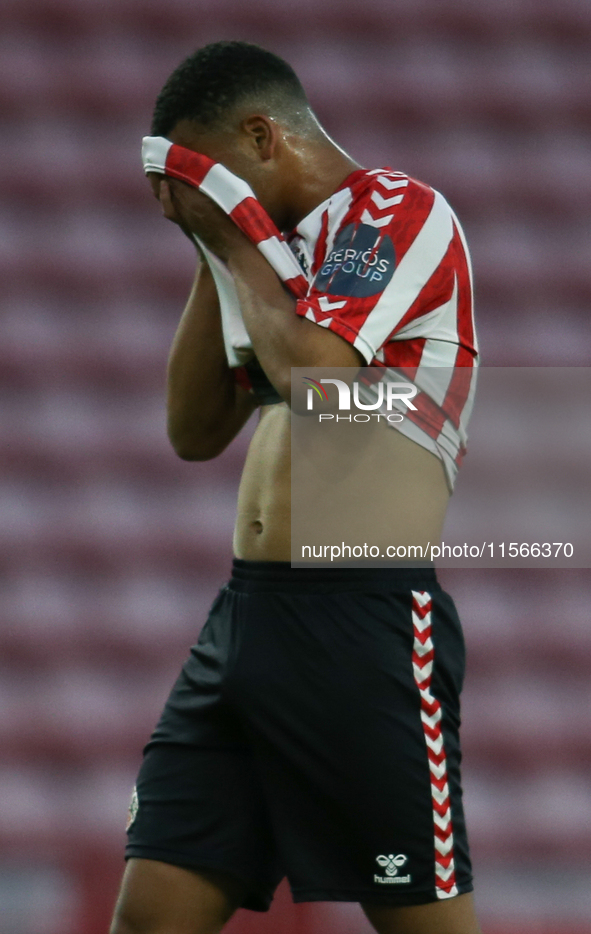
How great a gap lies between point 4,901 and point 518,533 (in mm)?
1823

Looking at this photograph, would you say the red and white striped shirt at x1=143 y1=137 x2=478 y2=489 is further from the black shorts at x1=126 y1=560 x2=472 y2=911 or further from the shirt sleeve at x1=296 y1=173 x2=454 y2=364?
the black shorts at x1=126 y1=560 x2=472 y2=911

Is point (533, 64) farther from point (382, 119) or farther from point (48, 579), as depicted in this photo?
point (48, 579)

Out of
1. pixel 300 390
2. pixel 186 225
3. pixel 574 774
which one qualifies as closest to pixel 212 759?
pixel 300 390

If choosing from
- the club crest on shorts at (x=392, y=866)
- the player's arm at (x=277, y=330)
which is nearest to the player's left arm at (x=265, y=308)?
the player's arm at (x=277, y=330)

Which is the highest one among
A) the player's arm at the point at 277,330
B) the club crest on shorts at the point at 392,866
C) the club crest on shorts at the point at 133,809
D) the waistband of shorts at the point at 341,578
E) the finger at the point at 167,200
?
the finger at the point at 167,200

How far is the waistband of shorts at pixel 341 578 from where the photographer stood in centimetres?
162

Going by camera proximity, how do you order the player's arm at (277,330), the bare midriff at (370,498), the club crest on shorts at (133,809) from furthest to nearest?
the club crest on shorts at (133,809) → the bare midriff at (370,498) → the player's arm at (277,330)

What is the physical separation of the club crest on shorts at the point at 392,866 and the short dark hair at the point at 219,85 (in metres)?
0.99

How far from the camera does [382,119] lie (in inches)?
158

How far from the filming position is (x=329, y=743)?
1.58 m

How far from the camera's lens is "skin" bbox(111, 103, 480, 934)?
1.54 meters

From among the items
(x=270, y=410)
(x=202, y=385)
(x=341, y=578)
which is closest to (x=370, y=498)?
(x=341, y=578)

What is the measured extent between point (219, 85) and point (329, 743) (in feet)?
2.94

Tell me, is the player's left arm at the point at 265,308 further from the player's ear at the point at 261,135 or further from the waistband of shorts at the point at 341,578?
the waistband of shorts at the point at 341,578
